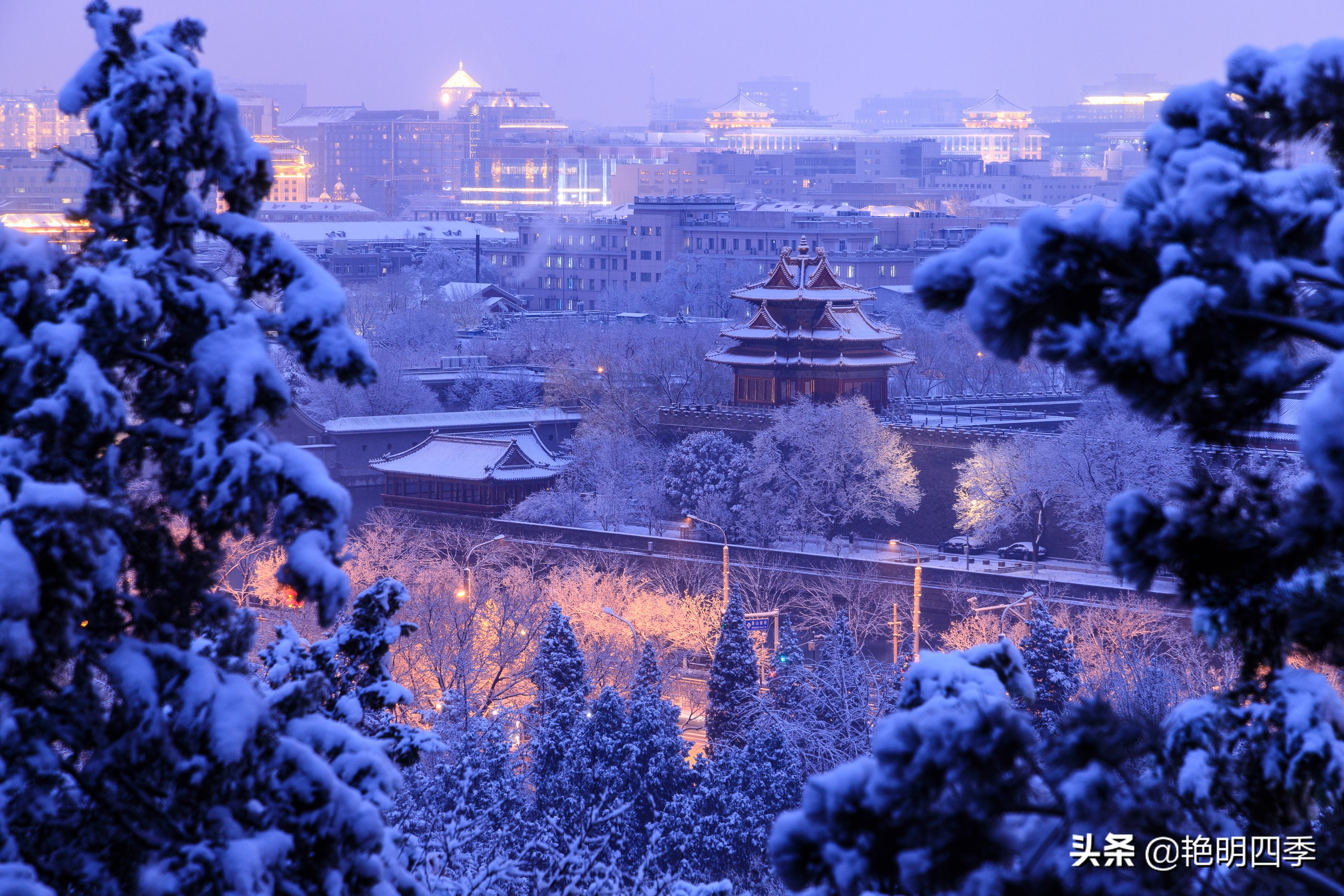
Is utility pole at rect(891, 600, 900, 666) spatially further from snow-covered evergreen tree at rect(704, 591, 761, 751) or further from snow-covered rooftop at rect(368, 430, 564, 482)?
snow-covered rooftop at rect(368, 430, 564, 482)

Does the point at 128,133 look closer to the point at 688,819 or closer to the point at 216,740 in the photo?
the point at 216,740

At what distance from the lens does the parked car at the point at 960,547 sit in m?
35.0

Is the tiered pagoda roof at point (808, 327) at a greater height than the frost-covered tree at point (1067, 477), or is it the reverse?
the tiered pagoda roof at point (808, 327)

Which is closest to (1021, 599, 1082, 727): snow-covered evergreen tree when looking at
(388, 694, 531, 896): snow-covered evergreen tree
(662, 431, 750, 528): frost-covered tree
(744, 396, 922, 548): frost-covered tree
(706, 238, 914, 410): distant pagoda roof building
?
(388, 694, 531, 896): snow-covered evergreen tree

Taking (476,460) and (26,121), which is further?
(26,121)

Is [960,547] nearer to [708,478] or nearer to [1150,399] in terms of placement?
[708,478]

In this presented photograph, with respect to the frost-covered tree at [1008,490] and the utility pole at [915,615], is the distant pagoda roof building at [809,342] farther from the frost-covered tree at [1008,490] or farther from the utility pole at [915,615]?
the utility pole at [915,615]

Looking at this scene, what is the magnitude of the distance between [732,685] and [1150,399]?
704 inches

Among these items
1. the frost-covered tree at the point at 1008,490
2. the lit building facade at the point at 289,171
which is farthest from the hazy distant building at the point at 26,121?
the frost-covered tree at the point at 1008,490

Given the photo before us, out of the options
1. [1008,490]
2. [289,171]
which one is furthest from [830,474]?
[289,171]

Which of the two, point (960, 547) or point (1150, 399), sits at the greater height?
point (1150, 399)

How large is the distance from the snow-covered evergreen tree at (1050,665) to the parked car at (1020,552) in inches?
522

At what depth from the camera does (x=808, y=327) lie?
4088 centimetres

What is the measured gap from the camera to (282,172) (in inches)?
6668
